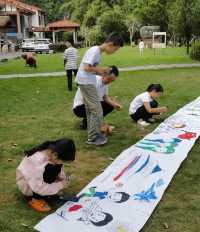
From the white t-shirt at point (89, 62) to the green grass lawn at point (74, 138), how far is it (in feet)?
3.10

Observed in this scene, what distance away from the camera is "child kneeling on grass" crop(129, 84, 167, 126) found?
24.2 ft

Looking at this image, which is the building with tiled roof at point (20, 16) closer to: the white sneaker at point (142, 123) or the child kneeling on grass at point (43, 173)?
the white sneaker at point (142, 123)

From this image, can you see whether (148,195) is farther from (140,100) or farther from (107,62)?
(107,62)

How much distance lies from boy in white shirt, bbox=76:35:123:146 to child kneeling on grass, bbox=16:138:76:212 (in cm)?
193

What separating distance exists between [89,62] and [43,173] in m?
2.12

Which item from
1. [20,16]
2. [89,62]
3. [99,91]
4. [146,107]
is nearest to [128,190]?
[89,62]

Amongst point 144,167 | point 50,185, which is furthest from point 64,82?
point 50,185

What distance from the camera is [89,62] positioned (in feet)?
19.5

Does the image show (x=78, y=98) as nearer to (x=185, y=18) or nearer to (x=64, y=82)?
(x=64, y=82)

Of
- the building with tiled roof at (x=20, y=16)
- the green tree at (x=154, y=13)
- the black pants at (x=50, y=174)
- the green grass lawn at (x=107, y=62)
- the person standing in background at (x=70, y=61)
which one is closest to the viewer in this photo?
the black pants at (x=50, y=174)

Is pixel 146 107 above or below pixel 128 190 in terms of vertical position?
above

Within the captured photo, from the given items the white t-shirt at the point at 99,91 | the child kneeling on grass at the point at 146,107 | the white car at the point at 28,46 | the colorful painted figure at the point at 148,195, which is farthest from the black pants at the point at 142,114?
the white car at the point at 28,46

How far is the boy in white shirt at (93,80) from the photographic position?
235 inches

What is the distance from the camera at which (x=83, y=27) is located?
5775 cm
